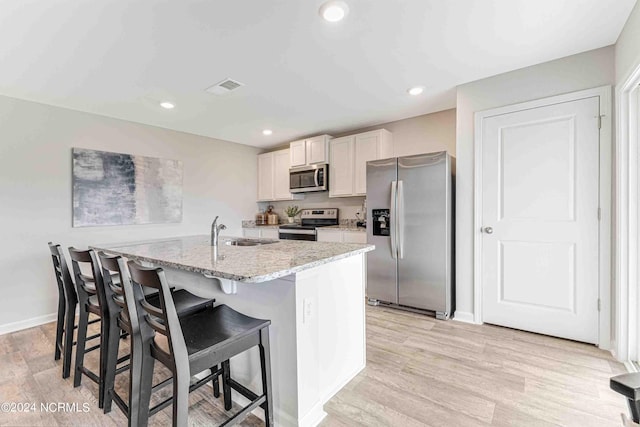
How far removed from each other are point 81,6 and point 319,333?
7.78ft

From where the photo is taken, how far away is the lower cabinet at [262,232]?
16.4 feet

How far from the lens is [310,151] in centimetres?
466

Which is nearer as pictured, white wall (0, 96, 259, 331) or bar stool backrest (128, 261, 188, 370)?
bar stool backrest (128, 261, 188, 370)

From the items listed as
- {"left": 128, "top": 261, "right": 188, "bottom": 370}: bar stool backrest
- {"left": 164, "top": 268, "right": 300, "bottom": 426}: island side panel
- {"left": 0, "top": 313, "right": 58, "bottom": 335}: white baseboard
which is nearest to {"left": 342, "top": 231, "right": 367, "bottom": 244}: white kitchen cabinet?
{"left": 164, "top": 268, "right": 300, "bottom": 426}: island side panel

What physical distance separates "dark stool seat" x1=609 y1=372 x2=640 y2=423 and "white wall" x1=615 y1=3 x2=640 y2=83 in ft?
6.48

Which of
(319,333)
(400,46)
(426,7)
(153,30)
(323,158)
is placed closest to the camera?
(319,333)

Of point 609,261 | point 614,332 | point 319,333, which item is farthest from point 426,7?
point 614,332

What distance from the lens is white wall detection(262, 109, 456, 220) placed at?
3717 mm

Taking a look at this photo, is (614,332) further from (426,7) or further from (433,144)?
Answer: (426,7)

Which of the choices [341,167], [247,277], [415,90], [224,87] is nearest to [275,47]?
[224,87]

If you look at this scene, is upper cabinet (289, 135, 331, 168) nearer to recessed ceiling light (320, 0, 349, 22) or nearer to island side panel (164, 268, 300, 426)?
recessed ceiling light (320, 0, 349, 22)

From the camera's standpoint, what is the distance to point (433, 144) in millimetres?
3842

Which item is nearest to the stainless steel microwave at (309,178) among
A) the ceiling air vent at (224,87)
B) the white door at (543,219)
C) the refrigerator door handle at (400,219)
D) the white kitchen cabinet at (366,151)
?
the white kitchen cabinet at (366,151)
